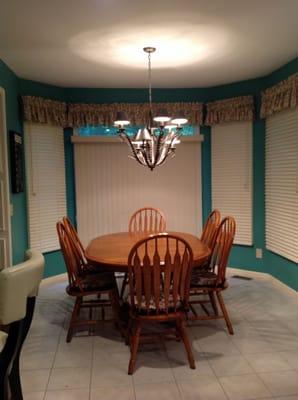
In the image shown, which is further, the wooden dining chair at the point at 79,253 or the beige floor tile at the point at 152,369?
the wooden dining chair at the point at 79,253

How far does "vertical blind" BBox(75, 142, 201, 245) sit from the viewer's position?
464cm

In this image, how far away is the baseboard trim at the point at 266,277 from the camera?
3.84 metres

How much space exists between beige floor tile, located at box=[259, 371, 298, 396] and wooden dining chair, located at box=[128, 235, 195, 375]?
483 mm

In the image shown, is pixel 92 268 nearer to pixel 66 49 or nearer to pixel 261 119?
pixel 66 49

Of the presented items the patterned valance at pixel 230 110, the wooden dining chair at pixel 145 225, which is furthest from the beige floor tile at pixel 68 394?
the patterned valance at pixel 230 110

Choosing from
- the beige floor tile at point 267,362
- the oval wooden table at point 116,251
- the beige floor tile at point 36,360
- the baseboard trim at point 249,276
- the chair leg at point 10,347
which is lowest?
the beige floor tile at point 36,360

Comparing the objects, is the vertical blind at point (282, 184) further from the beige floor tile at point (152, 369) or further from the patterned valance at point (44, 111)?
the patterned valance at point (44, 111)

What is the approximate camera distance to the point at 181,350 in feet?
8.69

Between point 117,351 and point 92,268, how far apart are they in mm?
893

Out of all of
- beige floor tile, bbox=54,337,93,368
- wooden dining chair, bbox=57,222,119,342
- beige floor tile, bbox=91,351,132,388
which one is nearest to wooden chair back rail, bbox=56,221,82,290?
wooden dining chair, bbox=57,222,119,342

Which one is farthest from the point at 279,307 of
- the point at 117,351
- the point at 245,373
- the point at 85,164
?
the point at 85,164

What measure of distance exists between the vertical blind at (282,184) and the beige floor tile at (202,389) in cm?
193

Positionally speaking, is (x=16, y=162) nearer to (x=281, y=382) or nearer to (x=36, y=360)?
(x=36, y=360)

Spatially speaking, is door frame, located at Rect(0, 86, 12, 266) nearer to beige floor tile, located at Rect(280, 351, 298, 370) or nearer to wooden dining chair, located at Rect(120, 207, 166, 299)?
wooden dining chair, located at Rect(120, 207, 166, 299)
